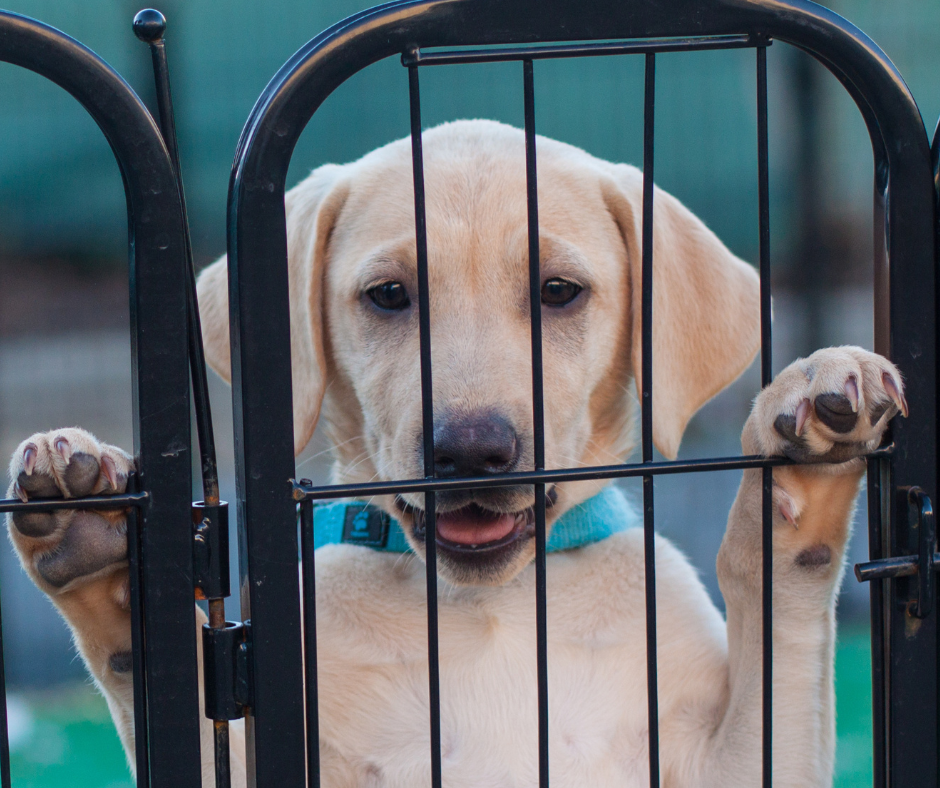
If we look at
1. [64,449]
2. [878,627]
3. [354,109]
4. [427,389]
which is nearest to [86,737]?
[354,109]

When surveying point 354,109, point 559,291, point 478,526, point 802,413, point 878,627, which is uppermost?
point 354,109

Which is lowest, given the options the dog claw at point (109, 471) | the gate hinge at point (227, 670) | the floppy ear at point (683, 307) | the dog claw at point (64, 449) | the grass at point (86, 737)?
the grass at point (86, 737)

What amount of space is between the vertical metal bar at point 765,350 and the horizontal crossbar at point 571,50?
0.16 feet

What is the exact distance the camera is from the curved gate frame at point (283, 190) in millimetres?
1306

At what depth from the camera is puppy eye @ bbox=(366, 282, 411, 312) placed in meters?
2.09

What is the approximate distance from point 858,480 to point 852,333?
15.8 ft

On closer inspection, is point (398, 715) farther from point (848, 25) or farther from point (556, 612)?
point (848, 25)

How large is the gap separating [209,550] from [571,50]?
0.85 meters

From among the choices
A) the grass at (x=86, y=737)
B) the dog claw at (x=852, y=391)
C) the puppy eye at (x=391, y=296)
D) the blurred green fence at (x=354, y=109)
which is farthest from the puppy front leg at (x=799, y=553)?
the blurred green fence at (x=354, y=109)

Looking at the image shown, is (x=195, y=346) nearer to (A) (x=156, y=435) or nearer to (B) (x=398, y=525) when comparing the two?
(A) (x=156, y=435)

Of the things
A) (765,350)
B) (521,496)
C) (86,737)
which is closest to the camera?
(765,350)

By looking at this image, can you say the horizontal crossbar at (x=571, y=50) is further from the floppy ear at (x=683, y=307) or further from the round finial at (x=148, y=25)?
the floppy ear at (x=683, y=307)

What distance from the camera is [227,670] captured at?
1.33 m

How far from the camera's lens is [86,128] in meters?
5.61
